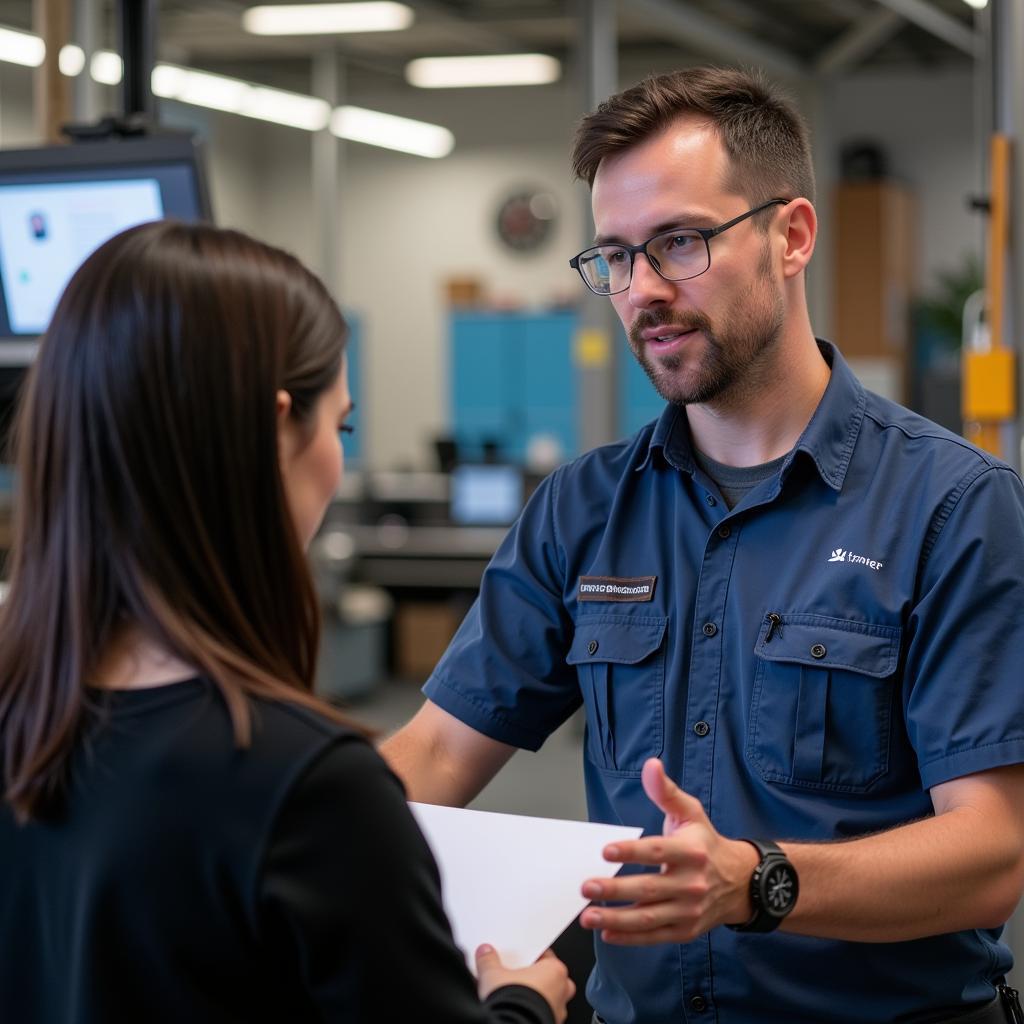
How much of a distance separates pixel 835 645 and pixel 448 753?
0.49 metres

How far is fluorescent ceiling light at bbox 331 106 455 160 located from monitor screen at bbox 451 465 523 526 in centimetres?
280

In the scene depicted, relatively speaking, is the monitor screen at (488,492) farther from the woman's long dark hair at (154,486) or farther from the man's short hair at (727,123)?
the woman's long dark hair at (154,486)

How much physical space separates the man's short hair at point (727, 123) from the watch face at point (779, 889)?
2.49ft

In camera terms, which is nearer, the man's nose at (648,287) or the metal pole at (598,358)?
the man's nose at (648,287)

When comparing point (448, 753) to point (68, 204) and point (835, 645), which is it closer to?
point (835, 645)

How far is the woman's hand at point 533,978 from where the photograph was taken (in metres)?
1.05

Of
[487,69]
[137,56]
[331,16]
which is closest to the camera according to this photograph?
[137,56]

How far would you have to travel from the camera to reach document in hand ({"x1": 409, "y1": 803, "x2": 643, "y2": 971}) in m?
1.13

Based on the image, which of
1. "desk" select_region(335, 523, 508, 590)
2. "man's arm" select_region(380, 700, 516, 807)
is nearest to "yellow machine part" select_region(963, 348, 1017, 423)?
"man's arm" select_region(380, 700, 516, 807)

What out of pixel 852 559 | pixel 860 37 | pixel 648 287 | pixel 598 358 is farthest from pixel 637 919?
pixel 860 37

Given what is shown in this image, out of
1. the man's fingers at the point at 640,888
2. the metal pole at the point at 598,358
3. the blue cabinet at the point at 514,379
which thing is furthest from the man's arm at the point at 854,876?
the blue cabinet at the point at 514,379

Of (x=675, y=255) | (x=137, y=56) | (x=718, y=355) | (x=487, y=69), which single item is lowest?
(x=718, y=355)

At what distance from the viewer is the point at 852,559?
4.78 ft

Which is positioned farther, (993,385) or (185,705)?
(993,385)
